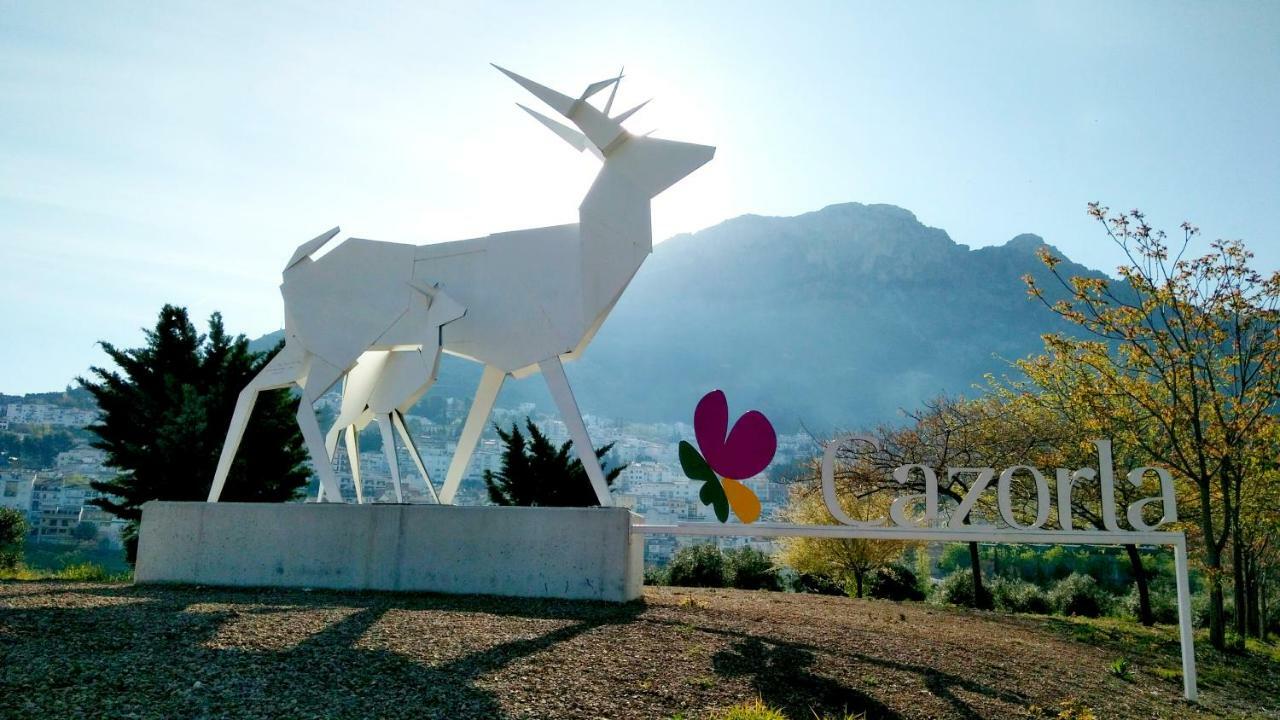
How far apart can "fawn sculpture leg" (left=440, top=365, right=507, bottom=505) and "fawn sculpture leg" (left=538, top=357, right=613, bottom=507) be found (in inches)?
50.8

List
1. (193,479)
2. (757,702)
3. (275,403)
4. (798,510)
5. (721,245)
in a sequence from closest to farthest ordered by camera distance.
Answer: (757,702)
(193,479)
(275,403)
(798,510)
(721,245)

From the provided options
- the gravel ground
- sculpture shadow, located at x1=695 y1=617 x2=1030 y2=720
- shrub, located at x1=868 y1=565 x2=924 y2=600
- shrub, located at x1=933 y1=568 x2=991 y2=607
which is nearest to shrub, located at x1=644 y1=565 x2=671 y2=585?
shrub, located at x1=868 y1=565 x2=924 y2=600

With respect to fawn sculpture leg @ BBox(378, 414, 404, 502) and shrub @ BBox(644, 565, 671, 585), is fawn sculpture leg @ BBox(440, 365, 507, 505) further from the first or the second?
shrub @ BBox(644, 565, 671, 585)

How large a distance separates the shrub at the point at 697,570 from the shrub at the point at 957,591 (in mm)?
5400

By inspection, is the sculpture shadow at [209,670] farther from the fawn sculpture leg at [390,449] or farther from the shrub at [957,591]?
the shrub at [957,591]

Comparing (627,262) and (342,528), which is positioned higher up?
(627,262)

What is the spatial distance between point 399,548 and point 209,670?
5238 millimetres

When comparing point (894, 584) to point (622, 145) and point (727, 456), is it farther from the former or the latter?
Answer: point (622, 145)

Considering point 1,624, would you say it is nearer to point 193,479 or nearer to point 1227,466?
point 193,479

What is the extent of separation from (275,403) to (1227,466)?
65.5 ft

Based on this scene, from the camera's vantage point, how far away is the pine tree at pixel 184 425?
19547mm

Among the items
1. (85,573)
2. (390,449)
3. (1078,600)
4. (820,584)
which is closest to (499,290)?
(390,449)

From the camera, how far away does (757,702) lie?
21.9 ft

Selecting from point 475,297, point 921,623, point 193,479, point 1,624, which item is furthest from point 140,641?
point 193,479
